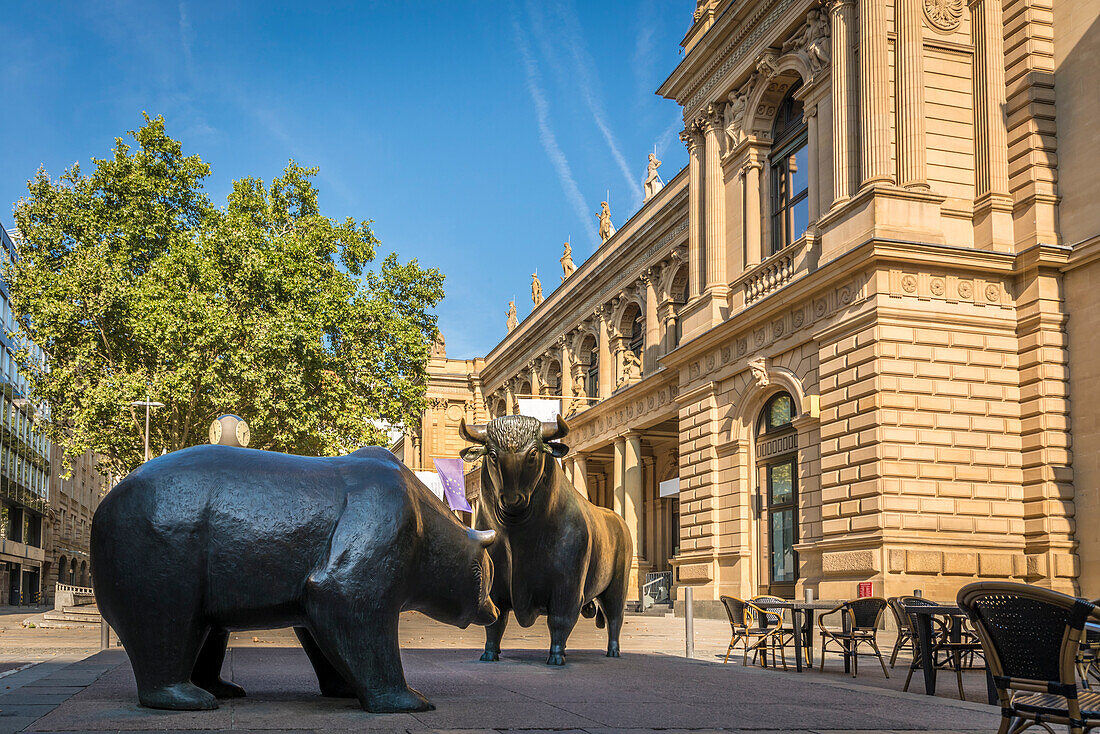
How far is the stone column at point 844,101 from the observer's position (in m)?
22.9

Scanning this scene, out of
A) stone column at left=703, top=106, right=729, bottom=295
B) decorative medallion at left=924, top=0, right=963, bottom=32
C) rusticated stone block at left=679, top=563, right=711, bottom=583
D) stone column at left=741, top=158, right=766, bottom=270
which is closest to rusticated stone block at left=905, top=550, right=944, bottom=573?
rusticated stone block at left=679, top=563, right=711, bottom=583

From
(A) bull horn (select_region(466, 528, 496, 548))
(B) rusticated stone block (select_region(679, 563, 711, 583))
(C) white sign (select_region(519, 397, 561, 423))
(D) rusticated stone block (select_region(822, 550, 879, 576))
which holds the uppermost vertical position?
(C) white sign (select_region(519, 397, 561, 423))

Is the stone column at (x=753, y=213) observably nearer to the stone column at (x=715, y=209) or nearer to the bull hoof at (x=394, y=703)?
the stone column at (x=715, y=209)

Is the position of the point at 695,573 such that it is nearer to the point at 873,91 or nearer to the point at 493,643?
the point at 873,91

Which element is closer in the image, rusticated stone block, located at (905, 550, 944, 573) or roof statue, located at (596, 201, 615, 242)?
rusticated stone block, located at (905, 550, 944, 573)

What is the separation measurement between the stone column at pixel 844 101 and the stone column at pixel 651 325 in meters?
16.0

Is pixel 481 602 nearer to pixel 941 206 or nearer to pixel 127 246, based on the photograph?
pixel 941 206

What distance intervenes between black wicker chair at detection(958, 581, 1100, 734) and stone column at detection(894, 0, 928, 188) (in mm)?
17824

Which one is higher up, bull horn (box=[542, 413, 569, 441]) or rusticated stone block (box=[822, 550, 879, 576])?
bull horn (box=[542, 413, 569, 441])

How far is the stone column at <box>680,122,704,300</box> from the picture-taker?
30391mm

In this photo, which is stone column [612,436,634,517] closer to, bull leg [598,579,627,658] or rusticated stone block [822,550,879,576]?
rusticated stone block [822,550,879,576]

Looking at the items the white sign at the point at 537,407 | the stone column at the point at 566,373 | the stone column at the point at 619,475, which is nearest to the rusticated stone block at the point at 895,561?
the white sign at the point at 537,407

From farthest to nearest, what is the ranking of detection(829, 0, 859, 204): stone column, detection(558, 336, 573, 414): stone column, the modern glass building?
the modern glass building < detection(558, 336, 573, 414): stone column < detection(829, 0, 859, 204): stone column

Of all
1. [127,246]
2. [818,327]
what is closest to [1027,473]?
[818,327]
